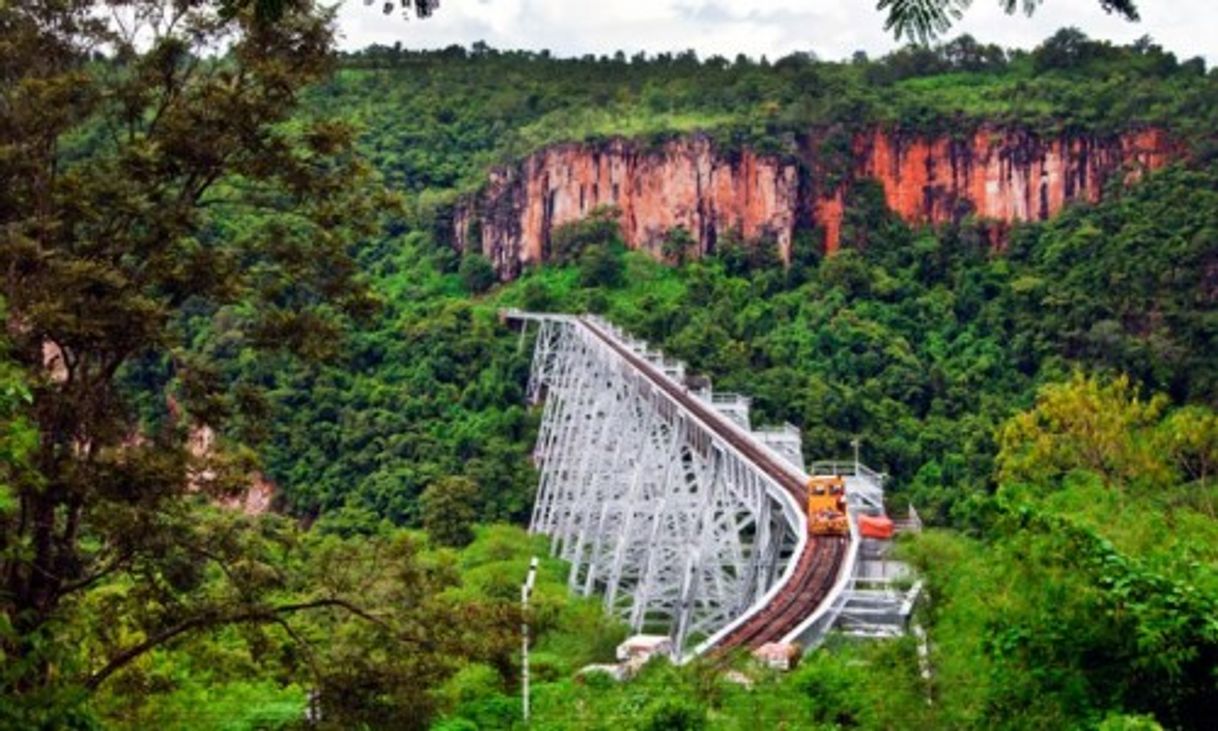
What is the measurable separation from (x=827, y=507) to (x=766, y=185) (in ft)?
184

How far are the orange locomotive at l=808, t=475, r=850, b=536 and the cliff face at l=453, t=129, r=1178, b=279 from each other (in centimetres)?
5177

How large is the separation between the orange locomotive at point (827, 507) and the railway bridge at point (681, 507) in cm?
19

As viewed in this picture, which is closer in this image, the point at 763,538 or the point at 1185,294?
the point at 763,538

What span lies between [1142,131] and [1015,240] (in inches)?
319

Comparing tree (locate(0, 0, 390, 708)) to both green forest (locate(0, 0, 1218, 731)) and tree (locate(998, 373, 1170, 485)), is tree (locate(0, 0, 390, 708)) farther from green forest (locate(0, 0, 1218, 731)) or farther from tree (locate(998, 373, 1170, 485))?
tree (locate(998, 373, 1170, 485))

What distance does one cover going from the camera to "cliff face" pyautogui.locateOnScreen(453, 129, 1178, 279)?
79.6 m

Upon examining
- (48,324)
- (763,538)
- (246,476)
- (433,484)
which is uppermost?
(48,324)

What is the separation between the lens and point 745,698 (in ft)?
53.6

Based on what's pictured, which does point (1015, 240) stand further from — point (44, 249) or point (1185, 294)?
point (44, 249)

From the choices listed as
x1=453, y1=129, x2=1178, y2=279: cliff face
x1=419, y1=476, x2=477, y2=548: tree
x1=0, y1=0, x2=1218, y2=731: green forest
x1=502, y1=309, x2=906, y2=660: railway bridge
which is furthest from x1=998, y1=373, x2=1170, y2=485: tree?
x1=453, y1=129, x2=1178, y2=279: cliff face

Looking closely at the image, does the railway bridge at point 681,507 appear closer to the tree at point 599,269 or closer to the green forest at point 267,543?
the green forest at point 267,543

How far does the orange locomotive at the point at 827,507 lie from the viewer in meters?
30.5

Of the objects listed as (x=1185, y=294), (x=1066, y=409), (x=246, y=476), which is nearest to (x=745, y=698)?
(x=246, y=476)

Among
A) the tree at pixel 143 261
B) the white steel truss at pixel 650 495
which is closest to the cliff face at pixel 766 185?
the white steel truss at pixel 650 495
